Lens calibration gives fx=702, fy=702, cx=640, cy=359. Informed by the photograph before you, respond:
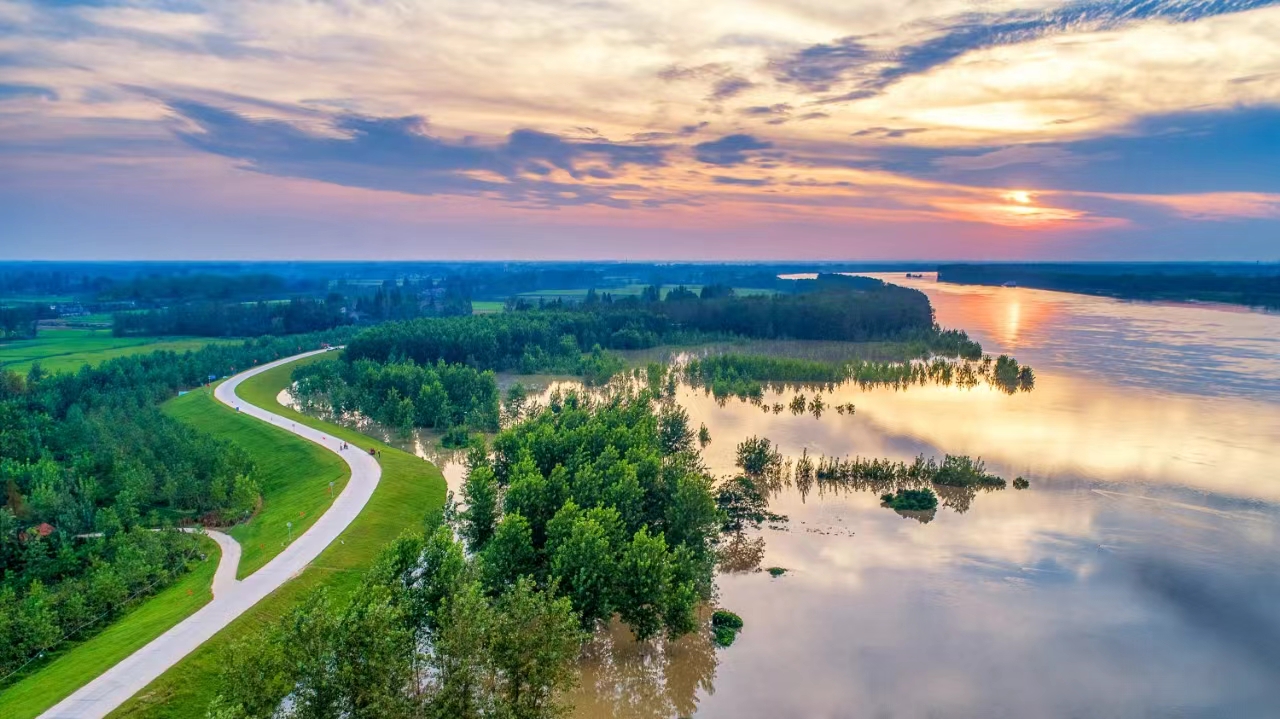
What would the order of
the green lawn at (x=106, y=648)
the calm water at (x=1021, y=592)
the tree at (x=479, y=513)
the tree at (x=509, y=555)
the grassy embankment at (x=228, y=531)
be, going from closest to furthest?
1. the green lawn at (x=106, y=648)
2. the grassy embankment at (x=228, y=531)
3. the calm water at (x=1021, y=592)
4. the tree at (x=509, y=555)
5. the tree at (x=479, y=513)

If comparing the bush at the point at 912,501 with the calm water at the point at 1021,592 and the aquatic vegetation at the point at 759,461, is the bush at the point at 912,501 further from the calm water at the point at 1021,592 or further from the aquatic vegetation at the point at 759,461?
the aquatic vegetation at the point at 759,461

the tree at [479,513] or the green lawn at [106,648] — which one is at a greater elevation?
the tree at [479,513]

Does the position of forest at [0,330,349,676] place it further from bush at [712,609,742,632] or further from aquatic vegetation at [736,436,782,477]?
aquatic vegetation at [736,436,782,477]

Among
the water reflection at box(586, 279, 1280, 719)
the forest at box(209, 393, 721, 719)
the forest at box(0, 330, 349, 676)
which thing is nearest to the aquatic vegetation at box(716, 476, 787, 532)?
→ the water reflection at box(586, 279, 1280, 719)

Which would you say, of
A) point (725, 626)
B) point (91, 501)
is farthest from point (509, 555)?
point (91, 501)

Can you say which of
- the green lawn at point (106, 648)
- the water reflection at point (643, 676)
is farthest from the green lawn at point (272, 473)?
the water reflection at point (643, 676)

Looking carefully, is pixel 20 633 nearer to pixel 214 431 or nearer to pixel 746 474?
pixel 214 431

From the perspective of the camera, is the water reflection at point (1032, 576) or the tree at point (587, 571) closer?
the water reflection at point (1032, 576)
